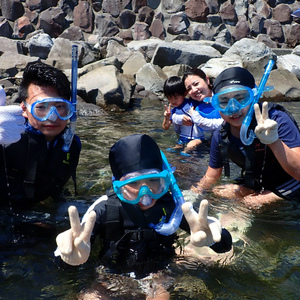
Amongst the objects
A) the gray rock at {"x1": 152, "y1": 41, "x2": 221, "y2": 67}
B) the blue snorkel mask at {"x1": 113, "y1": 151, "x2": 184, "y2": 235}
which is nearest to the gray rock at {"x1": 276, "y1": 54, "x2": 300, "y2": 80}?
the gray rock at {"x1": 152, "y1": 41, "x2": 221, "y2": 67}

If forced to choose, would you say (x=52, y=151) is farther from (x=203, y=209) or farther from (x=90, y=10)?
(x=90, y=10)

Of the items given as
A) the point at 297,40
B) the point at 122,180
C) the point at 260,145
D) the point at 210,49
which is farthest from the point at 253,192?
the point at 297,40

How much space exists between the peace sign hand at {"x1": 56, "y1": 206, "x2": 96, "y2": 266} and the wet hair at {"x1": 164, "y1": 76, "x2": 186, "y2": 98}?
4.55m

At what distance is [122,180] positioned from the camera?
273 centimetres

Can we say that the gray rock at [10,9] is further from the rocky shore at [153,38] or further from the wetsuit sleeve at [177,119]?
the wetsuit sleeve at [177,119]

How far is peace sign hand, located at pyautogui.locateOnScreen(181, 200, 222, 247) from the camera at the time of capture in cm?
233

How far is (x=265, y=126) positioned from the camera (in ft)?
10.2

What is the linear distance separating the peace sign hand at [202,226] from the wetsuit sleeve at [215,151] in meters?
1.90

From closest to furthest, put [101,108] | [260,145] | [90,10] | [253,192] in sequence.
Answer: [260,145] → [253,192] → [101,108] → [90,10]

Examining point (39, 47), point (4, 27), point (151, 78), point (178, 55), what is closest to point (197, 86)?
point (151, 78)

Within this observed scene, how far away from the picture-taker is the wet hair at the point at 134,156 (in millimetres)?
2713

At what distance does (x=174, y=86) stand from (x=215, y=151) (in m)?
2.46

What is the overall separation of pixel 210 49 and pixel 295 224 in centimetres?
1406

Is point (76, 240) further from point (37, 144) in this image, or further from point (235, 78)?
point (235, 78)
